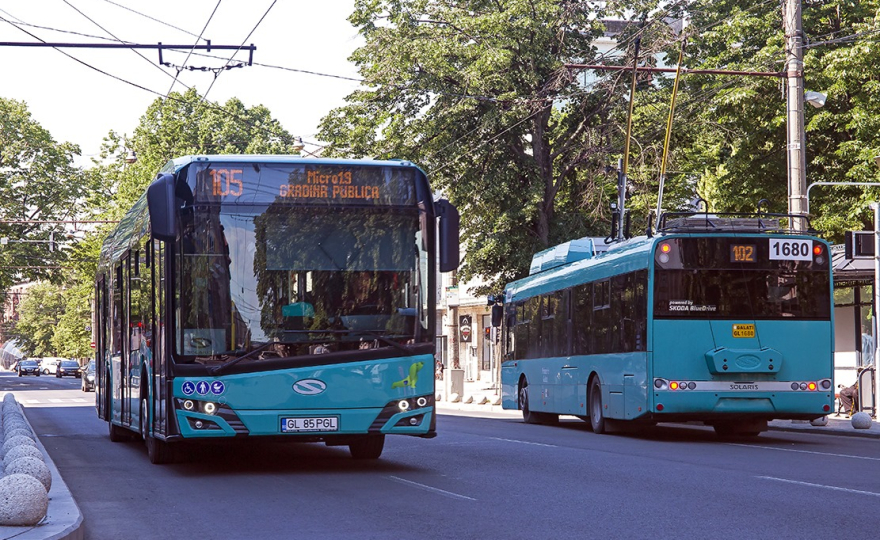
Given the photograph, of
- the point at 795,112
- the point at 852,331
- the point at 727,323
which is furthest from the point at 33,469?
the point at 852,331

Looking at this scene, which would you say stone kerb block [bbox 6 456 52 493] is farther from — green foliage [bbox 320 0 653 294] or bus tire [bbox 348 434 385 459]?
green foliage [bbox 320 0 653 294]

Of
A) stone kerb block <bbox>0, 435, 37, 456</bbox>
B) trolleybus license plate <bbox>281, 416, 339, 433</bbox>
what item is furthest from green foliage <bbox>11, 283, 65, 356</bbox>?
trolleybus license plate <bbox>281, 416, 339, 433</bbox>

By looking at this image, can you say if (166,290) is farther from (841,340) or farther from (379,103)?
(379,103)

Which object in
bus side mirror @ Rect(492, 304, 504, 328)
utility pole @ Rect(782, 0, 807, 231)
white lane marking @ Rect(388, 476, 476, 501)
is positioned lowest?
white lane marking @ Rect(388, 476, 476, 501)

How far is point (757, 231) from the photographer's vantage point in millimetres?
20078

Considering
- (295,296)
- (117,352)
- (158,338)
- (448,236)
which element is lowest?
(117,352)

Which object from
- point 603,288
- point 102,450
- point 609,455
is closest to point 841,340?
point 603,288

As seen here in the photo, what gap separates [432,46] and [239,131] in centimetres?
3344

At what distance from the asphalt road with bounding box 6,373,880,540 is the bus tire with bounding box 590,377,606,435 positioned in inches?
84.0

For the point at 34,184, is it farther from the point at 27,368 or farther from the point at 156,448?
the point at 156,448

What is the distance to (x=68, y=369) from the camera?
98.4 m

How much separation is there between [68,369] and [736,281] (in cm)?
8471

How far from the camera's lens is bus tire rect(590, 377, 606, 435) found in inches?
890

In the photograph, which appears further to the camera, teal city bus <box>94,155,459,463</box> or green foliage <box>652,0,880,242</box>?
green foliage <box>652,0,880,242</box>
